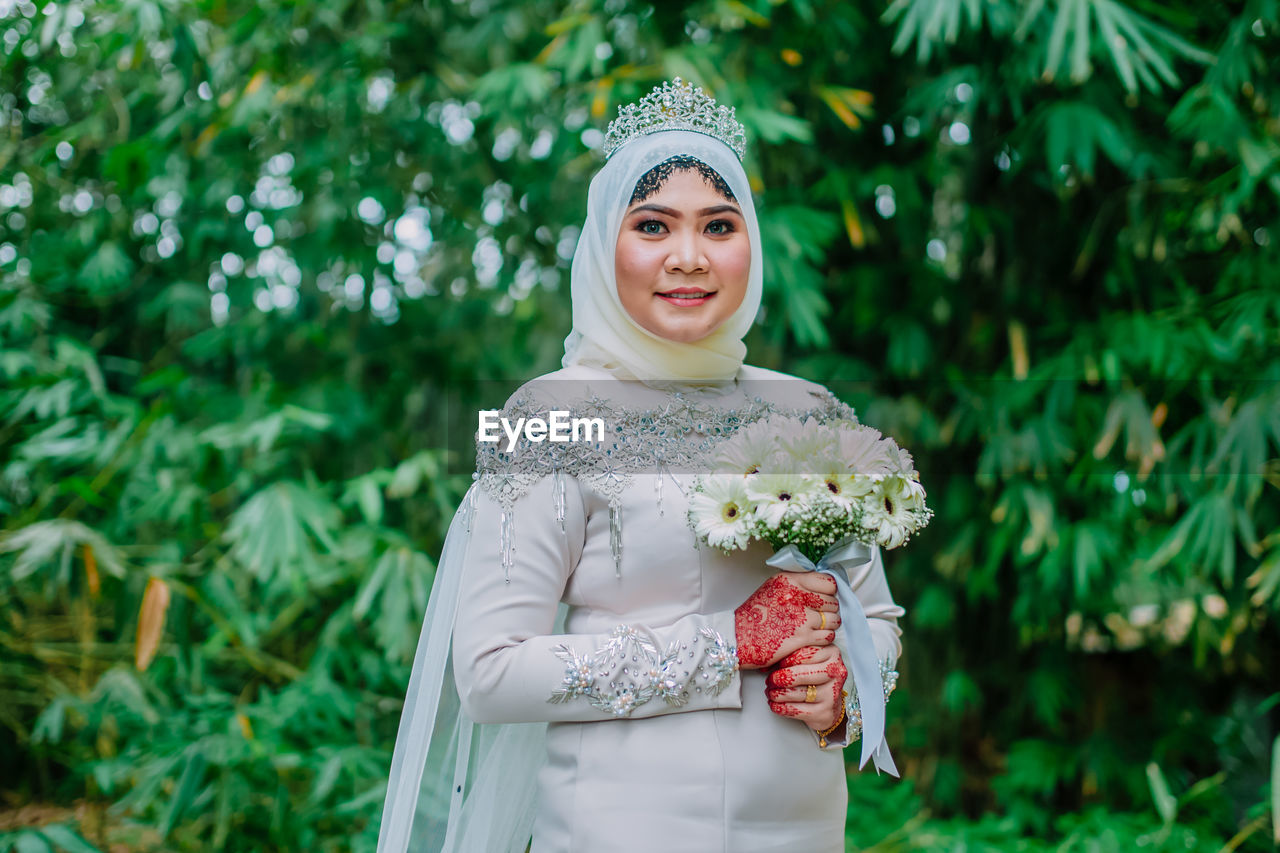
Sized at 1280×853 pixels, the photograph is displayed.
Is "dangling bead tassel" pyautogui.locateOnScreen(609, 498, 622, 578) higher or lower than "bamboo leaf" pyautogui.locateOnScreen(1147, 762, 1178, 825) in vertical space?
higher

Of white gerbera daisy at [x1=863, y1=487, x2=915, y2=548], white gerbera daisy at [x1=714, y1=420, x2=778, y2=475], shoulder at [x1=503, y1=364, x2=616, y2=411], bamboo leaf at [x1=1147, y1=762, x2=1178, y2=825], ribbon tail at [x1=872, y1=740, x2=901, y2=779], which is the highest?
shoulder at [x1=503, y1=364, x2=616, y2=411]

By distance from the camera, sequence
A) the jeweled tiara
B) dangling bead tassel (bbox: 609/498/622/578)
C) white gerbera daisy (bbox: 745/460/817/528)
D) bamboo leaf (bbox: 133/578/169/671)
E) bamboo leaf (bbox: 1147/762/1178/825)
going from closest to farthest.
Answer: white gerbera daisy (bbox: 745/460/817/528) < dangling bead tassel (bbox: 609/498/622/578) < the jeweled tiara < bamboo leaf (bbox: 133/578/169/671) < bamboo leaf (bbox: 1147/762/1178/825)

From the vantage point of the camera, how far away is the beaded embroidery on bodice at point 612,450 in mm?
1162

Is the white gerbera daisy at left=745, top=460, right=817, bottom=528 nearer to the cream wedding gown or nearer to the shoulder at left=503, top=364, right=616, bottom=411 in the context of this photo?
the cream wedding gown

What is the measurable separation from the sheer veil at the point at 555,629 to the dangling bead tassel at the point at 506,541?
99 millimetres

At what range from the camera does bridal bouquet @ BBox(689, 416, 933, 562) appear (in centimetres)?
106

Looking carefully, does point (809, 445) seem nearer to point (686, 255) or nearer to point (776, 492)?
point (776, 492)

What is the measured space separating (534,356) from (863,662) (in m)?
2.13

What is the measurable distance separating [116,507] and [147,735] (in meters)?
0.61

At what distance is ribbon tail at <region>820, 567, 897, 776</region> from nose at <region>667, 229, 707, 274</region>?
0.40 metres

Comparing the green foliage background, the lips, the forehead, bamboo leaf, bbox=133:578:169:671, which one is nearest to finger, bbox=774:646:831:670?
the lips

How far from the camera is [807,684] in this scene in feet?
3.67

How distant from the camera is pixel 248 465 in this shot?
2615mm

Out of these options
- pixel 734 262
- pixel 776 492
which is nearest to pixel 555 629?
pixel 776 492
